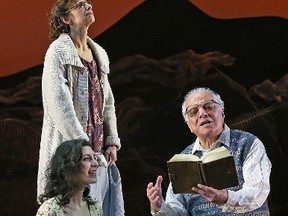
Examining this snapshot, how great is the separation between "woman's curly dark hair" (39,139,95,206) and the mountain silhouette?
2.13m

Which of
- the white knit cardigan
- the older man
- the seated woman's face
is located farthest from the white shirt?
the white knit cardigan

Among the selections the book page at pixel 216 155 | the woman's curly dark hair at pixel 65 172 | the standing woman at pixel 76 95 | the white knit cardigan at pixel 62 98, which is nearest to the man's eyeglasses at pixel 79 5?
the standing woman at pixel 76 95

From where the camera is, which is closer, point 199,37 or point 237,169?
point 237,169

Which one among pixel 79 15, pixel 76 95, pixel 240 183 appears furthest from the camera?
pixel 79 15

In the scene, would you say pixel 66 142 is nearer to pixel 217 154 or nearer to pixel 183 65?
pixel 217 154

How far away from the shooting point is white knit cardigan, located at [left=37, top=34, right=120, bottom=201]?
3826 mm

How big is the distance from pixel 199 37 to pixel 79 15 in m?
1.87

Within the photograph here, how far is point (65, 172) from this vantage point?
3719mm

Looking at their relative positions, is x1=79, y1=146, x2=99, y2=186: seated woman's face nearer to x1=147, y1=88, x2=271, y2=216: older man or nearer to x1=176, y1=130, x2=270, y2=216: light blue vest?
x1=147, y1=88, x2=271, y2=216: older man

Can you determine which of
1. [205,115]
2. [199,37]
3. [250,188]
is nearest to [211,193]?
[250,188]

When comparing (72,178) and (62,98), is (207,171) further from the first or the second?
(62,98)

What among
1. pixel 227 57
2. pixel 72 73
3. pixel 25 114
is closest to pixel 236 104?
pixel 227 57

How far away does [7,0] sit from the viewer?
5.72 metres

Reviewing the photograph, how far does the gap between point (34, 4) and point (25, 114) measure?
85cm
